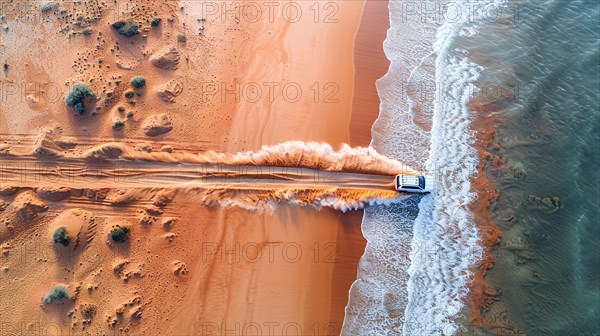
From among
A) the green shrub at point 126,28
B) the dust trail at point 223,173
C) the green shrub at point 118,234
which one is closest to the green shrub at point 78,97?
the dust trail at point 223,173

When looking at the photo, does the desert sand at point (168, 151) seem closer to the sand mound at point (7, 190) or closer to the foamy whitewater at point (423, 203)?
the sand mound at point (7, 190)

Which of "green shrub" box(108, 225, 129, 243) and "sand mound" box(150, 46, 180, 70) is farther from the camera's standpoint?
"sand mound" box(150, 46, 180, 70)

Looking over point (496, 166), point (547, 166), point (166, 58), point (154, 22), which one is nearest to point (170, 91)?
point (166, 58)

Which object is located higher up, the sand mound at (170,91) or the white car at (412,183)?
the sand mound at (170,91)

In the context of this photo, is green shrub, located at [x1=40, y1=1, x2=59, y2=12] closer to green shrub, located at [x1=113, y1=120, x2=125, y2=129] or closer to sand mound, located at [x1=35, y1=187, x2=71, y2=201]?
green shrub, located at [x1=113, y1=120, x2=125, y2=129]

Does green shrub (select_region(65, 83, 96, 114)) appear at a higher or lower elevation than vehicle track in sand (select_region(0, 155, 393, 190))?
higher

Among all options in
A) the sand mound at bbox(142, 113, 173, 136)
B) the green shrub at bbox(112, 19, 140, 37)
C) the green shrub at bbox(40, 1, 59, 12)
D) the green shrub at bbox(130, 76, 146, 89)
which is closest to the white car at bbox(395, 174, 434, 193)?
the sand mound at bbox(142, 113, 173, 136)
